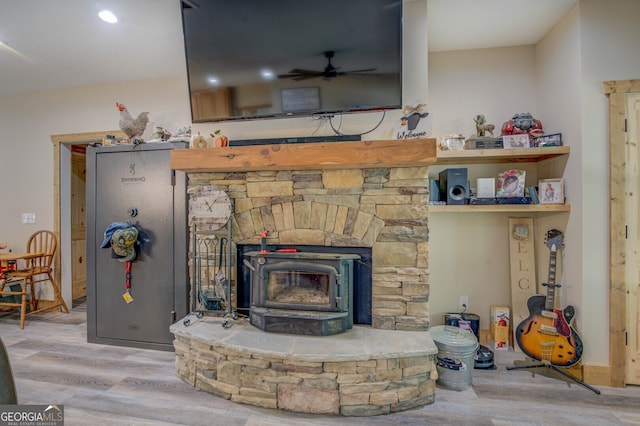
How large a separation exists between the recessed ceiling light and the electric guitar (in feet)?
12.3

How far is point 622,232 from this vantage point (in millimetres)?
2100

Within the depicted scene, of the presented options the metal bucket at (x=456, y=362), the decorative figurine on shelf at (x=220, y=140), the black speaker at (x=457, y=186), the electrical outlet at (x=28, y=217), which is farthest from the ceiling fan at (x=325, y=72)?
the electrical outlet at (x=28, y=217)

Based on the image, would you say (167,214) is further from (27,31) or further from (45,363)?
(27,31)

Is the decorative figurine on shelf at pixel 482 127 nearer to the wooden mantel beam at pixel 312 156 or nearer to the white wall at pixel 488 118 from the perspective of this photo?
the white wall at pixel 488 118

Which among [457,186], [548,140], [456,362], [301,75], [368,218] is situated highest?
[301,75]

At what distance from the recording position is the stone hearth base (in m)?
Answer: 1.83

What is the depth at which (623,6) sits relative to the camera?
2131 mm

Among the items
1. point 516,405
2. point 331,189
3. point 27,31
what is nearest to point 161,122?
point 27,31

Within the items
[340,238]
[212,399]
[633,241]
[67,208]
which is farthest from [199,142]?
[633,241]

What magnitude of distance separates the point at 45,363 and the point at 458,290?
3534 mm

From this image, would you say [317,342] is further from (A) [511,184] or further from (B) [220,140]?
(A) [511,184]

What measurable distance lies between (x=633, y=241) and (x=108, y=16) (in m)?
4.14

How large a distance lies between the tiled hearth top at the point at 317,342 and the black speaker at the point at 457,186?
3.59ft

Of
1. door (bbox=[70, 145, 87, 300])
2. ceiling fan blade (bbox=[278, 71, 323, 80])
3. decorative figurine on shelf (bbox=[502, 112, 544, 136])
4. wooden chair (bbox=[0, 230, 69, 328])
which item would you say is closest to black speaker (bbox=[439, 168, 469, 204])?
decorative figurine on shelf (bbox=[502, 112, 544, 136])
